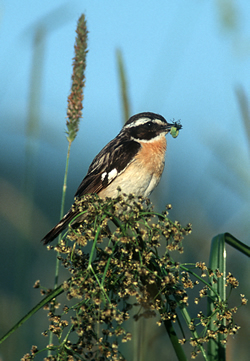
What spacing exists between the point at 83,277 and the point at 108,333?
0.75 feet

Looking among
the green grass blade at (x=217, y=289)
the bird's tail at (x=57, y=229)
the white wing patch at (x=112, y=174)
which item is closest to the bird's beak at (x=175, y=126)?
the white wing patch at (x=112, y=174)

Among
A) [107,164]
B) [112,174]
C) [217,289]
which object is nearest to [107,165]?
[107,164]

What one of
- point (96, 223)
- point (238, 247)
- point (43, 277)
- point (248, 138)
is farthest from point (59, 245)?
point (43, 277)

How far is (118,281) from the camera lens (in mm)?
1765

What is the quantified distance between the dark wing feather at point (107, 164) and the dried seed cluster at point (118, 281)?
215 cm

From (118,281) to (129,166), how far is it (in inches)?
95.2

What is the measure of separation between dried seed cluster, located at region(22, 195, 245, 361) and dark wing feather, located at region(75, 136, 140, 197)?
2154 millimetres

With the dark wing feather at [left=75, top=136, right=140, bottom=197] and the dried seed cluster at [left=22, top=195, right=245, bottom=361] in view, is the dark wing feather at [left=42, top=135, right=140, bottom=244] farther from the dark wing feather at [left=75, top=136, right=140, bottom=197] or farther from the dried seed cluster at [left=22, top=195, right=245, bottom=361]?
the dried seed cluster at [left=22, top=195, right=245, bottom=361]

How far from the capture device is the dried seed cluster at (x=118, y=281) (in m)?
1.61

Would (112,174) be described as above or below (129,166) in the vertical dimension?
below

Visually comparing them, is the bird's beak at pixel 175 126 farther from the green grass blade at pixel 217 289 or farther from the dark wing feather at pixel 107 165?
the green grass blade at pixel 217 289

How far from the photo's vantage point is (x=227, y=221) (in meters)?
4.03

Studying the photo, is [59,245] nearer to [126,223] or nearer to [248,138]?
[126,223]

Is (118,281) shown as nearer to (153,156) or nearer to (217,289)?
(217,289)
